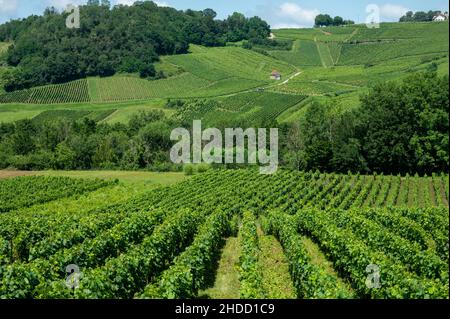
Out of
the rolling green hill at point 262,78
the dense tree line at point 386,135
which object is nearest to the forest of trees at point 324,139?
the dense tree line at point 386,135

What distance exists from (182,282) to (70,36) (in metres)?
150

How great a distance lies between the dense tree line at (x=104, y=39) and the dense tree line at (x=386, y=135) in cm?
8229

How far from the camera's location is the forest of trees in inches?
2194

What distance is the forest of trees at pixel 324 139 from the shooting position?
183 feet

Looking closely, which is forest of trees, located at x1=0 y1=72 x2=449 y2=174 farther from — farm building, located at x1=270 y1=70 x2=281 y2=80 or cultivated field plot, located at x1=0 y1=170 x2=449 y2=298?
farm building, located at x1=270 y1=70 x2=281 y2=80

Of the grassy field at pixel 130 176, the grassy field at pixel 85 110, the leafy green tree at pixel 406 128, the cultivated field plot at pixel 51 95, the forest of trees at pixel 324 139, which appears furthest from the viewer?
the cultivated field plot at pixel 51 95

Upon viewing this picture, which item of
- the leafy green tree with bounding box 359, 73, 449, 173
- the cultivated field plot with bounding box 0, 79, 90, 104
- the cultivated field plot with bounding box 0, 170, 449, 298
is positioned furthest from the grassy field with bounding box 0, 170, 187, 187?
the cultivated field plot with bounding box 0, 79, 90, 104

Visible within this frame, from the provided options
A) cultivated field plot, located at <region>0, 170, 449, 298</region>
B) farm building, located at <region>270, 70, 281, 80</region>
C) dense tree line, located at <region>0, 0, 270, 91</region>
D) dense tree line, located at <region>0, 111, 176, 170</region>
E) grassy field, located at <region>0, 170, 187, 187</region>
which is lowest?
grassy field, located at <region>0, 170, 187, 187</region>

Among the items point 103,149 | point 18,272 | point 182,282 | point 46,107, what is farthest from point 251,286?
point 46,107

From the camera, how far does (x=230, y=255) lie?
27.6 meters

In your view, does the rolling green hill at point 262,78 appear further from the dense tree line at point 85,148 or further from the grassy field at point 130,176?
the grassy field at point 130,176

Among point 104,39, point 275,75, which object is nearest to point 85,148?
point 275,75
